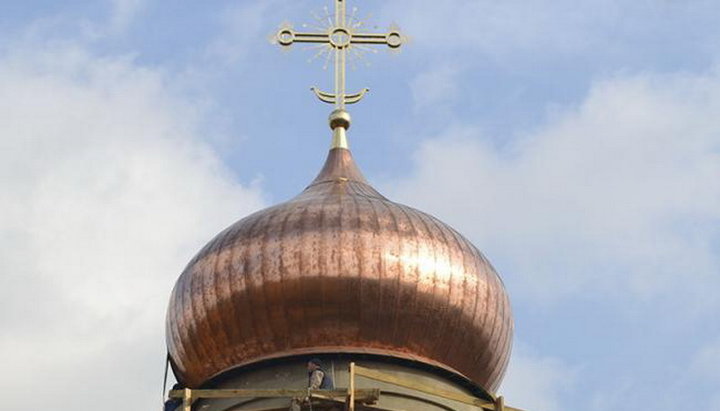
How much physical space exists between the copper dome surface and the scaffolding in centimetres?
54

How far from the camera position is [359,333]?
28859mm

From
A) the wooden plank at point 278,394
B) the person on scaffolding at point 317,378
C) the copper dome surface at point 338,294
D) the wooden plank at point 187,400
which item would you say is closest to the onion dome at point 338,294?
the copper dome surface at point 338,294

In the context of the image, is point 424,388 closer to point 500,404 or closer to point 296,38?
point 500,404

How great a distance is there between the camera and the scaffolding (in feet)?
90.2

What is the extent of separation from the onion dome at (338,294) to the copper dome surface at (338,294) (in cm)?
1

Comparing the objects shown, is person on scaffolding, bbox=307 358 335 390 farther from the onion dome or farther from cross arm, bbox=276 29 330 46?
cross arm, bbox=276 29 330 46

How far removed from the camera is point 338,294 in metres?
28.9

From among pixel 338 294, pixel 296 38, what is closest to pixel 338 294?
pixel 338 294

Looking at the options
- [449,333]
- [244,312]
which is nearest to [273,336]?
[244,312]

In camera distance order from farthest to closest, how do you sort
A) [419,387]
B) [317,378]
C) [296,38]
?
1. [296,38]
2. [419,387]
3. [317,378]

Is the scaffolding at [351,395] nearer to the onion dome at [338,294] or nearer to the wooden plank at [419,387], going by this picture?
the wooden plank at [419,387]

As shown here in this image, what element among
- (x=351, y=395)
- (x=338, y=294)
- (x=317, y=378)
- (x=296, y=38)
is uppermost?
(x=296, y=38)

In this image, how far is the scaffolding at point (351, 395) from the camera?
90.2ft

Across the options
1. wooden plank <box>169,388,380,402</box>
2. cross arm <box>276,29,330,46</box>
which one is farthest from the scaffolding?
cross arm <box>276,29,330,46</box>
